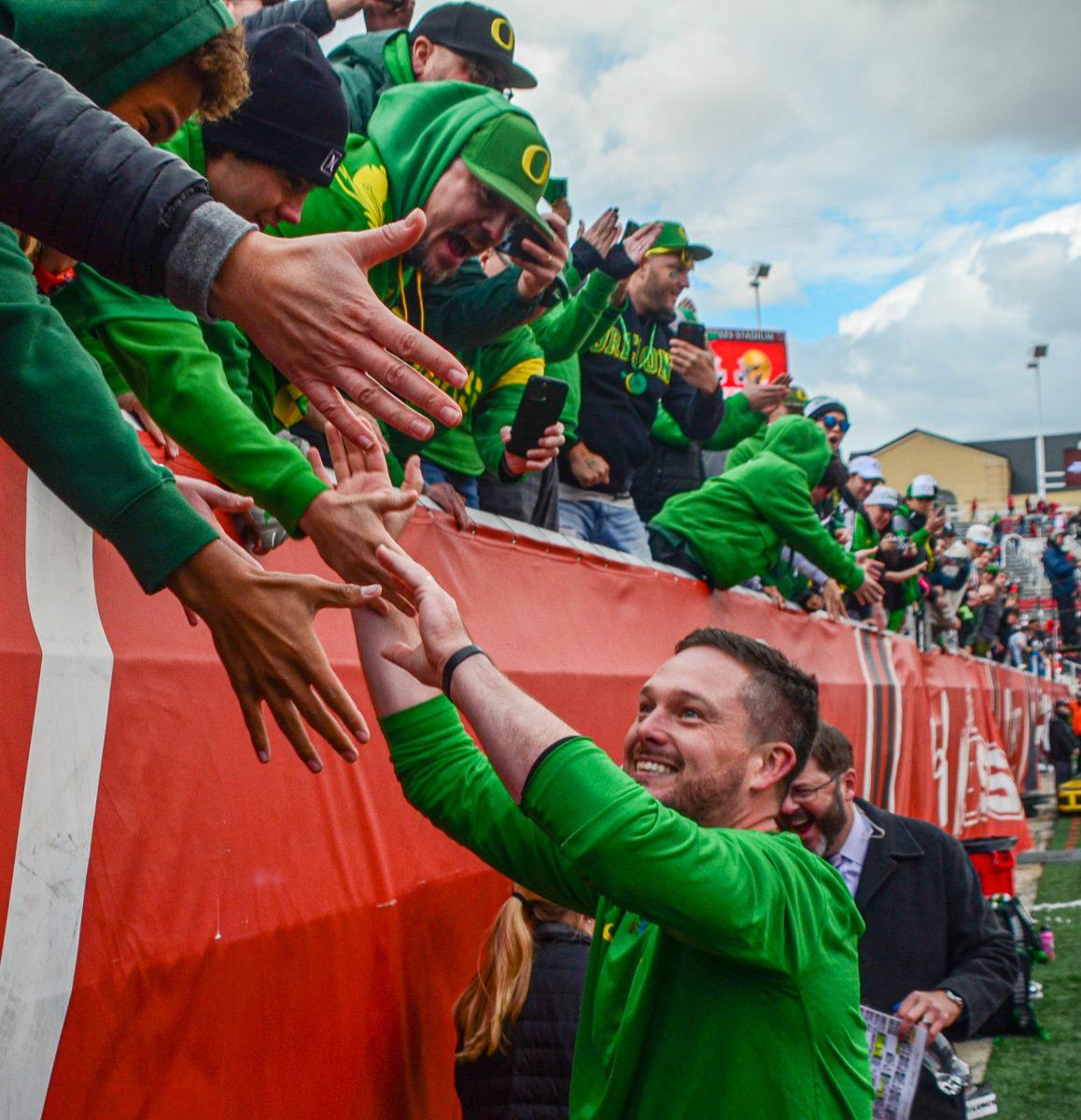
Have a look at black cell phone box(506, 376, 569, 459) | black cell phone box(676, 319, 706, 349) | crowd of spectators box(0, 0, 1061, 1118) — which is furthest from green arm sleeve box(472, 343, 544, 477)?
black cell phone box(676, 319, 706, 349)

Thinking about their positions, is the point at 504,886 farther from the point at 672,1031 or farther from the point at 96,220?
the point at 96,220

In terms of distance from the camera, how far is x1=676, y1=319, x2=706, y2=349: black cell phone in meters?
6.73

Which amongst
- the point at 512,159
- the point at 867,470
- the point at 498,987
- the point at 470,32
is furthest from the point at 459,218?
the point at 867,470

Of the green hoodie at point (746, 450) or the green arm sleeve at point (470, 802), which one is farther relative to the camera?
the green hoodie at point (746, 450)

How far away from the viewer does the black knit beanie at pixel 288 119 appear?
273 cm

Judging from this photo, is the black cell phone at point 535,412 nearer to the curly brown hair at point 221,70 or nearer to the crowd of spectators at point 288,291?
the crowd of spectators at point 288,291

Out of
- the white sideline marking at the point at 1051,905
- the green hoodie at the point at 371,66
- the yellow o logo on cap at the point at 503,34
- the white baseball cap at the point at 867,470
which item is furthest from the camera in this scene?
the white baseball cap at the point at 867,470

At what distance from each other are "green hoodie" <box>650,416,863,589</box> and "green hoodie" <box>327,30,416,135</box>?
3150mm

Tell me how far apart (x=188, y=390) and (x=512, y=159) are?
1614 millimetres

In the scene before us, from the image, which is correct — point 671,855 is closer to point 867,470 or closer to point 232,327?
point 232,327

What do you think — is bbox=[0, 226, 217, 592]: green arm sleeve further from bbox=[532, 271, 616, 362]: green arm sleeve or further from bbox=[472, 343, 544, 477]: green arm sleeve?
bbox=[532, 271, 616, 362]: green arm sleeve

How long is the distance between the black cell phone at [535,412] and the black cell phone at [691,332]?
2.28 m

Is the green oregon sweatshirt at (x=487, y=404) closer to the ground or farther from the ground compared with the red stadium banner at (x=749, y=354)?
closer to the ground

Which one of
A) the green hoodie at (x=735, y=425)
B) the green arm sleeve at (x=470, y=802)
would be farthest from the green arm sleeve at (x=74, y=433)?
the green hoodie at (x=735, y=425)
